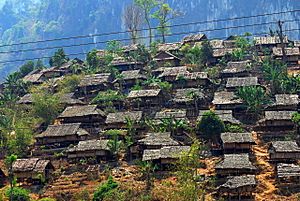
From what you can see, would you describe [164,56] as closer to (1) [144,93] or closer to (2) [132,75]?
(2) [132,75]

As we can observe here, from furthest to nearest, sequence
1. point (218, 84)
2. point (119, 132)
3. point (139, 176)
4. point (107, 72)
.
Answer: point (107, 72) → point (218, 84) → point (119, 132) → point (139, 176)

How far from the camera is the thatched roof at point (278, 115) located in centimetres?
4116

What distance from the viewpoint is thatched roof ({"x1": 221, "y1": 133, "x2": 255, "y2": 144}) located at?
37594 millimetres

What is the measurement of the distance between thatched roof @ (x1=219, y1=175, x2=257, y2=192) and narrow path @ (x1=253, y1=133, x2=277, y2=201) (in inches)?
51.8

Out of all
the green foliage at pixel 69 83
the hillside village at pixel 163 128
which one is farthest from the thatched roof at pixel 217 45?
the green foliage at pixel 69 83

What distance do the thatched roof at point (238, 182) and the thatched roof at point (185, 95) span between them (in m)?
15.7

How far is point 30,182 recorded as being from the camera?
126 feet

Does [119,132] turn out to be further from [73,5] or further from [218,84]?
[73,5]

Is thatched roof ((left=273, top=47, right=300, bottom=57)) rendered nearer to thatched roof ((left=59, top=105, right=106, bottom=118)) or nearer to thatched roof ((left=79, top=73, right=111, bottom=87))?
thatched roof ((left=79, top=73, right=111, bottom=87))

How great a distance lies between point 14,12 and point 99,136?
540 feet

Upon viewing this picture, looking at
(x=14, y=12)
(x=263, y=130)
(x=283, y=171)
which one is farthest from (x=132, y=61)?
(x=14, y=12)

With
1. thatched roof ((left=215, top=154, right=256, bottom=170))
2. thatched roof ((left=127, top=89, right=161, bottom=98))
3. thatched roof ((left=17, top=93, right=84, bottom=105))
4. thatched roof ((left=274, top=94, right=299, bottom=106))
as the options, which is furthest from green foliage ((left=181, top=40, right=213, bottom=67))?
thatched roof ((left=215, top=154, right=256, bottom=170))

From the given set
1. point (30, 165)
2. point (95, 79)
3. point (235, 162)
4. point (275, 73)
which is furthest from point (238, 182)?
point (95, 79)

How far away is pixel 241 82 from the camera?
163ft
